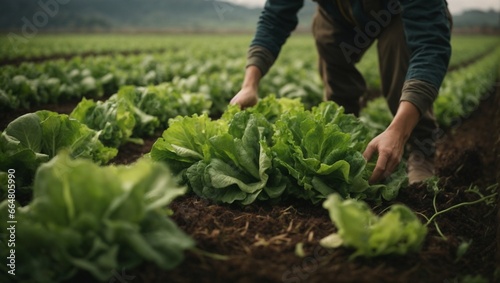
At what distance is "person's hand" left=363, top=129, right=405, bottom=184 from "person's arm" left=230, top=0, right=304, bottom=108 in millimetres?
1481

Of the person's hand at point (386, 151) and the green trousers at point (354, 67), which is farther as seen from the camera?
the green trousers at point (354, 67)

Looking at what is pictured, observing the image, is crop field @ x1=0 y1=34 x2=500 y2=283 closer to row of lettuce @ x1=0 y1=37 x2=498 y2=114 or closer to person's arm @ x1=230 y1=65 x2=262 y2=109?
person's arm @ x1=230 y1=65 x2=262 y2=109

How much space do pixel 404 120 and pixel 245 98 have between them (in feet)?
4.83

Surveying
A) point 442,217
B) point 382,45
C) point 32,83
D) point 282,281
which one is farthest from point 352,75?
point 32,83

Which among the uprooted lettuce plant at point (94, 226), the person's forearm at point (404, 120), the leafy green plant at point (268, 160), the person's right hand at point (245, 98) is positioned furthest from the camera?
the person's right hand at point (245, 98)

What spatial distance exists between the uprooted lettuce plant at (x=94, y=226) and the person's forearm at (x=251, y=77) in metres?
2.26

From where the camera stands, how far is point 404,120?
275cm

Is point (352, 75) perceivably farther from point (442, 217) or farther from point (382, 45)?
point (442, 217)

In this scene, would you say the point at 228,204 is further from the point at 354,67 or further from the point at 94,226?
the point at 354,67

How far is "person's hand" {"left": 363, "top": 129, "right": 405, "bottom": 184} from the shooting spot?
2.64 metres

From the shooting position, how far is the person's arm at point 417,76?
2695 millimetres

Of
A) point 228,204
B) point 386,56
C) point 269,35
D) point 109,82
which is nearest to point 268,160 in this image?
point 228,204

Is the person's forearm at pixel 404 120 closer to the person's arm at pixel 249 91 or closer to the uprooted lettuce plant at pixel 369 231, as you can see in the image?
the uprooted lettuce plant at pixel 369 231

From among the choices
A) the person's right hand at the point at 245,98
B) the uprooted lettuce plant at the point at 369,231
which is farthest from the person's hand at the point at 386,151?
the person's right hand at the point at 245,98
